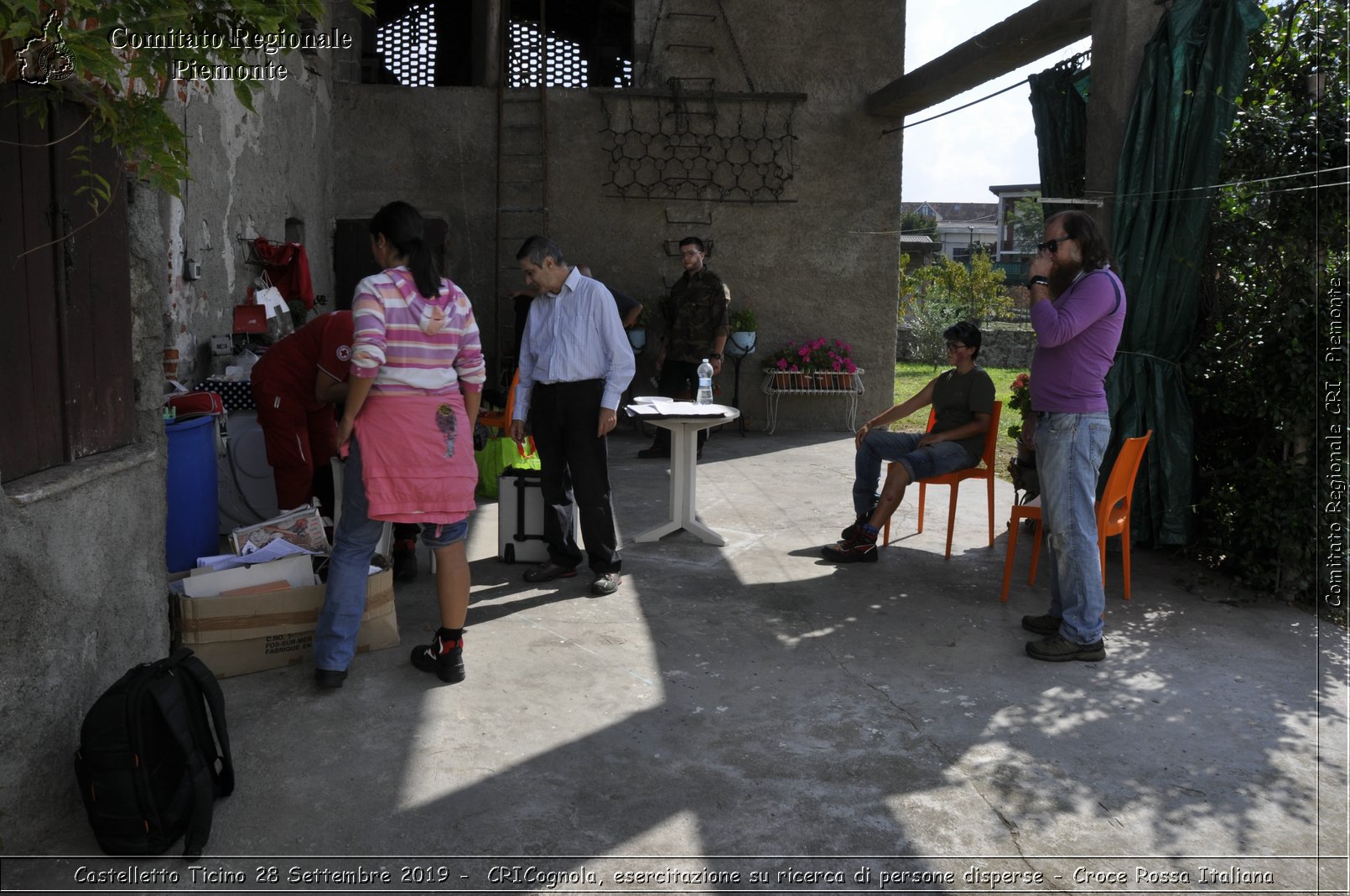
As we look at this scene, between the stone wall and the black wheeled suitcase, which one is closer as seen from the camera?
the black wheeled suitcase

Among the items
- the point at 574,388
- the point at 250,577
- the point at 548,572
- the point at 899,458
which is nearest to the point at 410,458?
the point at 250,577

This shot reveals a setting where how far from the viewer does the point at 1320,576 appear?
4.97 meters

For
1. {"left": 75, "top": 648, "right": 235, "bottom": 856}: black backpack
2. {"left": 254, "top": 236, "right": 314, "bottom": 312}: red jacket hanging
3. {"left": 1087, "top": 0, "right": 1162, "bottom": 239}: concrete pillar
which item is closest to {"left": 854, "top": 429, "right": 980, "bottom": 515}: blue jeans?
{"left": 1087, "top": 0, "right": 1162, "bottom": 239}: concrete pillar

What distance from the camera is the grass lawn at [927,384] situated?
31.4 ft

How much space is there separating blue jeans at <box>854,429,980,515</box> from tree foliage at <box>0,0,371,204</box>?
392 centimetres

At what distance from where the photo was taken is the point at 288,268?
779 centimetres

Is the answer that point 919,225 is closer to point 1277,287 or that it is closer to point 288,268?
point 288,268

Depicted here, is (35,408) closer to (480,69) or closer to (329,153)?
(329,153)

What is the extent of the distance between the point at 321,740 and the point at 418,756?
347 mm

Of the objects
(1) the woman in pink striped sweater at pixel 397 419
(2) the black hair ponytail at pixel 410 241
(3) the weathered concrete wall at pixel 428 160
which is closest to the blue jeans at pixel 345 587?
(1) the woman in pink striped sweater at pixel 397 419

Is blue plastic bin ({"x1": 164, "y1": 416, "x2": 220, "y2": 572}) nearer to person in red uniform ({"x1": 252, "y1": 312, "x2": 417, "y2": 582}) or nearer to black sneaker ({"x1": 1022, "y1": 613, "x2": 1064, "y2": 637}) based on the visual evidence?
person in red uniform ({"x1": 252, "y1": 312, "x2": 417, "y2": 582})

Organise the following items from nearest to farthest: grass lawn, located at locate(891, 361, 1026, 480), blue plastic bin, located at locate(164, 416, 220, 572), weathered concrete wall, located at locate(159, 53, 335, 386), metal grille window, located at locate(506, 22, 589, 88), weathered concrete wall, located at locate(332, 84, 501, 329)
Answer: blue plastic bin, located at locate(164, 416, 220, 572) → weathered concrete wall, located at locate(159, 53, 335, 386) → grass lawn, located at locate(891, 361, 1026, 480) → weathered concrete wall, located at locate(332, 84, 501, 329) → metal grille window, located at locate(506, 22, 589, 88)

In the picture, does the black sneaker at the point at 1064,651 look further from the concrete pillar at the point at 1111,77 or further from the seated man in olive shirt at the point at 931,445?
the concrete pillar at the point at 1111,77

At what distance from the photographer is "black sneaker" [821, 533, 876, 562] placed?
579 cm
